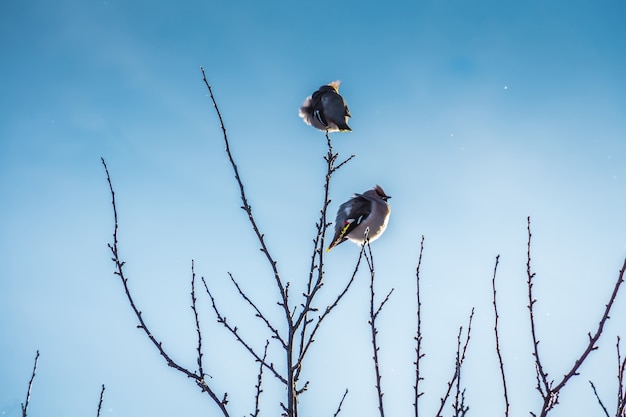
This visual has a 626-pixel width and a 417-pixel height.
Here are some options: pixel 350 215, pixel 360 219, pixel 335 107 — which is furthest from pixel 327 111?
pixel 360 219

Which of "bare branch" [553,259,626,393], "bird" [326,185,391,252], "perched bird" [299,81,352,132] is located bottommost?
"bare branch" [553,259,626,393]

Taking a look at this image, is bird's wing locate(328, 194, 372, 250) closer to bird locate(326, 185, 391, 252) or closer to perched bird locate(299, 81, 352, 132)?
bird locate(326, 185, 391, 252)

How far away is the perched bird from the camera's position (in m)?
9.12

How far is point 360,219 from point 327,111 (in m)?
3.62

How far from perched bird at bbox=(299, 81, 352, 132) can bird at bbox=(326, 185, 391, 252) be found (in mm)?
2983

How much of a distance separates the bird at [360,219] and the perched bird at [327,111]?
2.98 m

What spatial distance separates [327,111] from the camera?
9117mm

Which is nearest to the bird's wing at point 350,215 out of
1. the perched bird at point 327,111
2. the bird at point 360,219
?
the bird at point 360,219

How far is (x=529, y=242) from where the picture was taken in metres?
Result: 2.85

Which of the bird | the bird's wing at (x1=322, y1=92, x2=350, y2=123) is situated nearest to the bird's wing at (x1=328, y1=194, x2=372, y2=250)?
the bird

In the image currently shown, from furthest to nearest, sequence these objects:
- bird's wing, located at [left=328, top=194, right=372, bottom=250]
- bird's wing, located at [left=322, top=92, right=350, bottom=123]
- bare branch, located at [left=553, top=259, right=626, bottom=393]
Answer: bird's wing, located at [left=322, top=92, right=350, bottom=123]
bird's wing, located at [left=328, top=194, right=372, bottom=250]
bare branch, located at [left=553, top=259, right=626, bottom=393]

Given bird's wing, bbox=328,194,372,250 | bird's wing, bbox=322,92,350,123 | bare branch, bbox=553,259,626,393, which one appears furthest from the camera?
bird's wing, bbox=322,92,350,123

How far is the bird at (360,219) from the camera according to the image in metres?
6.03

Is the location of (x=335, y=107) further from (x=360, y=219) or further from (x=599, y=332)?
(x=599, y=332)
